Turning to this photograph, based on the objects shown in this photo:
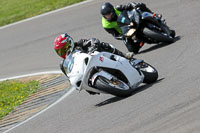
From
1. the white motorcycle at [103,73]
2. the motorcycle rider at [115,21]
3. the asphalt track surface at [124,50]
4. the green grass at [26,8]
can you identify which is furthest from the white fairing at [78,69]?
the green grass at [26,8]

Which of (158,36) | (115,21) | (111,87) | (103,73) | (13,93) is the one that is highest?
(103,73)

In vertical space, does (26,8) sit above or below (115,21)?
below

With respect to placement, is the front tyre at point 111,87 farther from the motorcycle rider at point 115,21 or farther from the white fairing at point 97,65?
the motorcycle rider at point 115,21

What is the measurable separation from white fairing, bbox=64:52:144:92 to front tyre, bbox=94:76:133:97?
185mm

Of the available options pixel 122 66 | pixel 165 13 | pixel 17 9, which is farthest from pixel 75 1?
pixel 122 66

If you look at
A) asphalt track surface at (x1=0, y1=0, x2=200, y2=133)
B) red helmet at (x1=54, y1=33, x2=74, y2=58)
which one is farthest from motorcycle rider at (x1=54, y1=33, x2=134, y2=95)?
asphalt track surface at (x1=0, y1=0, x2=200, y2=133)

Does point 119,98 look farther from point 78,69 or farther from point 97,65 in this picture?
point 78,69

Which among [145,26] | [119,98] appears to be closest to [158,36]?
[145,26]

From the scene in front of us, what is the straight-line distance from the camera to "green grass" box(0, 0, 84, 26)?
69.3 ft

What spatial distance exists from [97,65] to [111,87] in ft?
1.71

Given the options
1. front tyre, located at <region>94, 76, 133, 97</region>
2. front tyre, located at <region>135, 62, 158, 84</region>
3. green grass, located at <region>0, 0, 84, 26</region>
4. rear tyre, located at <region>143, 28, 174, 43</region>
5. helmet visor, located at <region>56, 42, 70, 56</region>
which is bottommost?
green grass, located at <region>0, 0, 84, 26</region>

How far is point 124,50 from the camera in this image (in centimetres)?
1492

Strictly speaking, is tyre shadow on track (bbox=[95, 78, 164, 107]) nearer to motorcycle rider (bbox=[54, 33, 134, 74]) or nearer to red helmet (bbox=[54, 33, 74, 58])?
motorcycle rider (bbox=[54, 33, 134, 74])

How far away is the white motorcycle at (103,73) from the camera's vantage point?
9.90m
